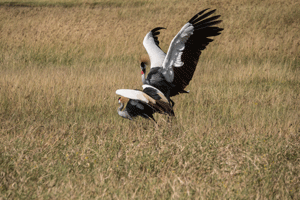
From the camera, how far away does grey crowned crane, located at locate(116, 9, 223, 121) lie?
317 cm

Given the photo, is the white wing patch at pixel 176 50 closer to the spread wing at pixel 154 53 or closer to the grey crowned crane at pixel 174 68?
the grey crowned crane at pixel 174 68

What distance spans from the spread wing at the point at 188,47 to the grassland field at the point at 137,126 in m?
0.62

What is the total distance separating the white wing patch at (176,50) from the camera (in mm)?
3160

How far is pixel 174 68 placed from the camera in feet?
11.1

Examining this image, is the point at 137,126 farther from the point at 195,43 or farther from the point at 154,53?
the point at 195,43

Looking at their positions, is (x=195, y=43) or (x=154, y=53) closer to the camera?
(x=195, y=43)

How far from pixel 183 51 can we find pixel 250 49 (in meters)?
4.97

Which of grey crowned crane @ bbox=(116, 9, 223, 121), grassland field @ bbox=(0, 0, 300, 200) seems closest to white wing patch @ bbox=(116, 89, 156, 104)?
grey crowned crane @ bbox=(116, 9, 223, 121)

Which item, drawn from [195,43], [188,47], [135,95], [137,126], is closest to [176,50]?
[188,47]

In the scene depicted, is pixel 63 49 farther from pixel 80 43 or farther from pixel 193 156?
pixel 193 156

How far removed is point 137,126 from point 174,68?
87 cm

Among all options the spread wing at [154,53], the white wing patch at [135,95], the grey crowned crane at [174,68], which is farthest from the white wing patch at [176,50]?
the white wing patch at [135,95]

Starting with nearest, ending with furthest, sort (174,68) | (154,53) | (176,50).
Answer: (176,50) < (174,68) < (154,53)

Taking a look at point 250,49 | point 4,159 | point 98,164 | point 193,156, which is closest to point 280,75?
point 250,49
